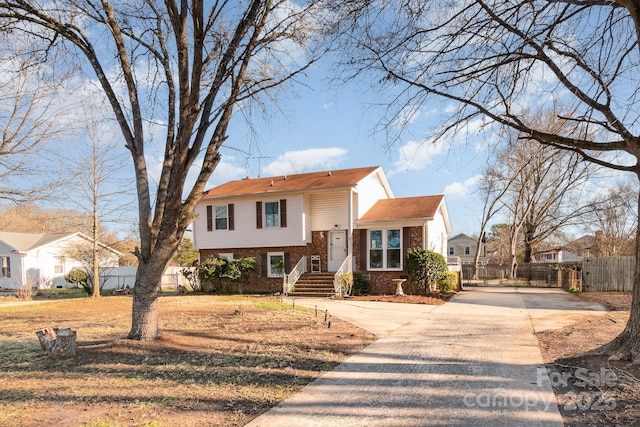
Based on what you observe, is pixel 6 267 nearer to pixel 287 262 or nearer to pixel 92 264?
pixel 92 264

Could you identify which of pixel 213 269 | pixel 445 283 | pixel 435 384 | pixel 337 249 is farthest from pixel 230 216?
pixel 435 384

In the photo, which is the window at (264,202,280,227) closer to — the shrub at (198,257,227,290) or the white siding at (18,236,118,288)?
the shrub at (198,257,227,290)

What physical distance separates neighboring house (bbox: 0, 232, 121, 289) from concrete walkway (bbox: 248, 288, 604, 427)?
27.6 meters

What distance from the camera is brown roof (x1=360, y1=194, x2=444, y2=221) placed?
16.7m

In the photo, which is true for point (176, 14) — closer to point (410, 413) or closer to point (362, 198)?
point (410, 413)

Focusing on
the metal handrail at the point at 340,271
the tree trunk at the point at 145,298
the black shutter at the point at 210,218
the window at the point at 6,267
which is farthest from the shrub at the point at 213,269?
the window at the point at 6,267

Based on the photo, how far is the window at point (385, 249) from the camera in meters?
16.9

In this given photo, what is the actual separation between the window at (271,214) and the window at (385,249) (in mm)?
4529

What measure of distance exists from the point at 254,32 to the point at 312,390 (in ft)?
19.0

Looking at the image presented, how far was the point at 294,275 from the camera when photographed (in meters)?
17.3

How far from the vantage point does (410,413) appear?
381 cm

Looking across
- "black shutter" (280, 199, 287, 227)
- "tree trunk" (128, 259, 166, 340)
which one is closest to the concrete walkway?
"tree trunk" (128, 259, 166, 340)

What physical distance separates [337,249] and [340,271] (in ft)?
6.93

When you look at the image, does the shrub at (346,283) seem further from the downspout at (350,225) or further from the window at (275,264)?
the window at (275,264)
